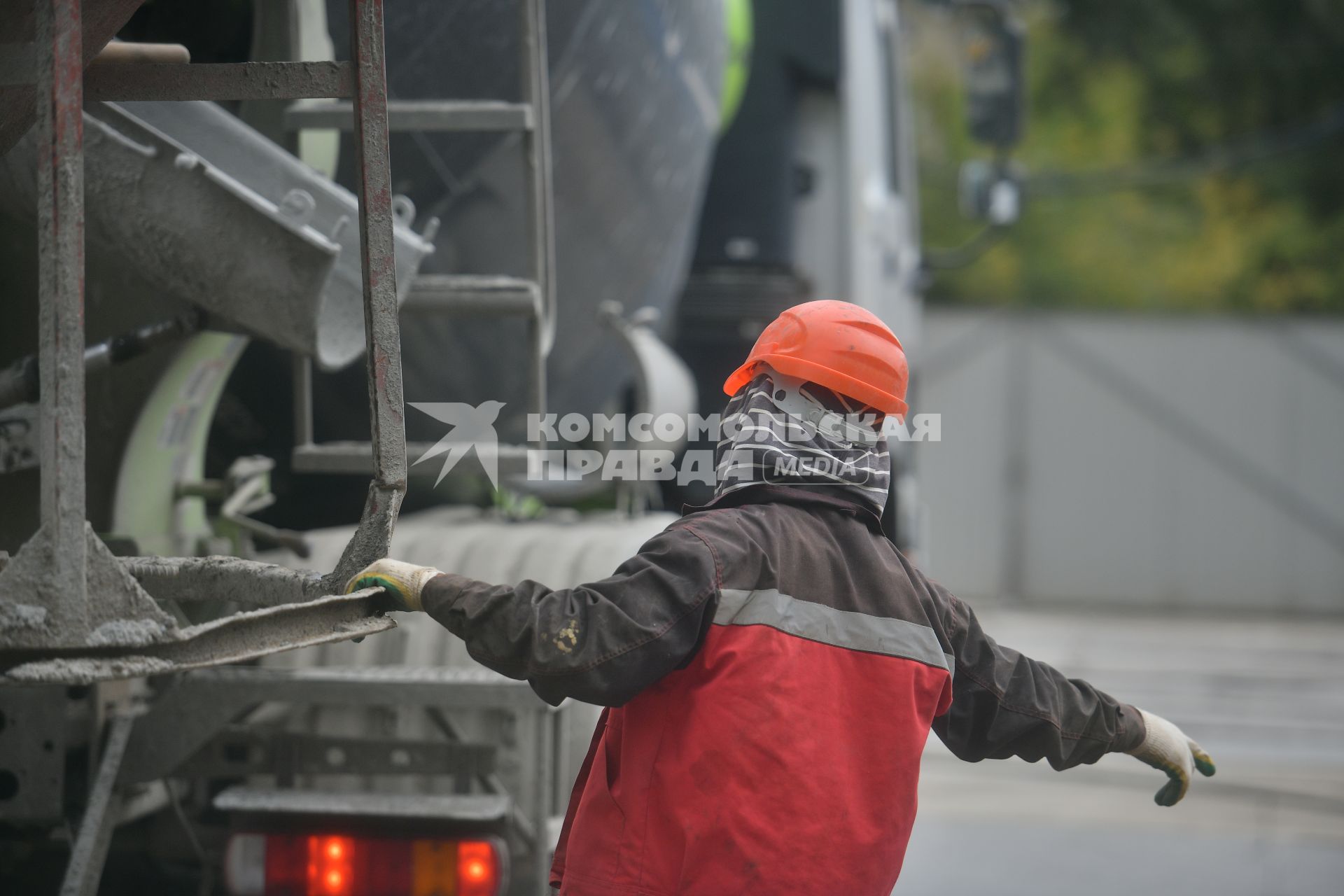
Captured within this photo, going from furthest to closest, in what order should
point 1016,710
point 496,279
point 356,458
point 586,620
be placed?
point 496,279, point 356,458, point 1016,710, point 586,620

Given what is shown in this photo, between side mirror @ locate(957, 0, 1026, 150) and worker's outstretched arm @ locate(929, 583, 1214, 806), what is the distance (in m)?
4.10

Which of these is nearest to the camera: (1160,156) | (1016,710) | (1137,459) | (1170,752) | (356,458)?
(1016,710)

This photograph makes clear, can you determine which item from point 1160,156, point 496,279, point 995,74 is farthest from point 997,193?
point 1160,156

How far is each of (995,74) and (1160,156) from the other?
43.6ft

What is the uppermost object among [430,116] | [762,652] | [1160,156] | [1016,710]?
[1160,156]

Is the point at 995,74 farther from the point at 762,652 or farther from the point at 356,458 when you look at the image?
the point at 762,652

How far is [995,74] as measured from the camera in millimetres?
6035

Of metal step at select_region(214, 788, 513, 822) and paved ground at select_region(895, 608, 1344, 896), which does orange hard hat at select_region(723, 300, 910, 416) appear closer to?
metal step at select_region(214, 788, 513, 822)

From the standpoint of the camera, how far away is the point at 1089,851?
15.7 ft

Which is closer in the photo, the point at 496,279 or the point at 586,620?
the point at 586,620

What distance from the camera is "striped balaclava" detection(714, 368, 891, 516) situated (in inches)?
78.7

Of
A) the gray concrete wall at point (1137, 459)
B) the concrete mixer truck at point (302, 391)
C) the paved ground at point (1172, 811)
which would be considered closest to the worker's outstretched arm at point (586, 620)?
the concrete mixer truck at point (302, 391)

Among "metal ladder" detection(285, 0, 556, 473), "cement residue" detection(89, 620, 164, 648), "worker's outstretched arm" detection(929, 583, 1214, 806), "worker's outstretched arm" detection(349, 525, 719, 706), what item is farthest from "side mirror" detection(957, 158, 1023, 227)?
"cement residue" detection(89, 620, 164, 648)

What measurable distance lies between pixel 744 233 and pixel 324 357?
2680 millimetres
